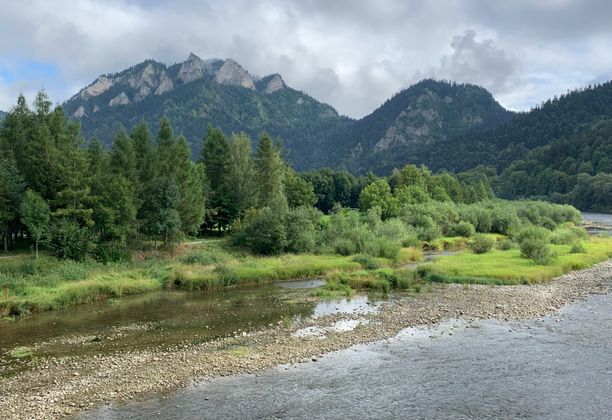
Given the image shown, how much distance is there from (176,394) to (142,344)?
9648mm

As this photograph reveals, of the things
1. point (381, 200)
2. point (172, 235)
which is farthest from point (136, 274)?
point (381, 200)

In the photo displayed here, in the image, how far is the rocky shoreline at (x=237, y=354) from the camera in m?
23.8

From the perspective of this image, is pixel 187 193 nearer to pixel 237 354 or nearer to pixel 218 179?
pixel 218 179

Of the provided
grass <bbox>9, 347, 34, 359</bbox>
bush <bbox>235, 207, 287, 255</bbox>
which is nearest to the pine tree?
bush <bbox>235, 207, 287, 255</bbox>

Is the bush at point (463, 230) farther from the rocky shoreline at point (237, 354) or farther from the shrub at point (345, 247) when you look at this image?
the rocky shoreline at point (237, 354)

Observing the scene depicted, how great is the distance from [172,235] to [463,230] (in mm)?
59487

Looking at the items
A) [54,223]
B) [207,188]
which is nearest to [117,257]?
[54,223]

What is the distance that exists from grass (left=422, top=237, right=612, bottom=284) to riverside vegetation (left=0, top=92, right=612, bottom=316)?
0.21 m

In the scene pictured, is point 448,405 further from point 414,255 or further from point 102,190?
point 102,190

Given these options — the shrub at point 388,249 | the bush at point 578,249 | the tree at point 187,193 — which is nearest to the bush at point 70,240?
the tree at point 187,193

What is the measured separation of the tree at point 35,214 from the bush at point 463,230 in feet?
245

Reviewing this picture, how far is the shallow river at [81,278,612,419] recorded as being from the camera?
71.5 ft

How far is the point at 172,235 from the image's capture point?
6712 cm

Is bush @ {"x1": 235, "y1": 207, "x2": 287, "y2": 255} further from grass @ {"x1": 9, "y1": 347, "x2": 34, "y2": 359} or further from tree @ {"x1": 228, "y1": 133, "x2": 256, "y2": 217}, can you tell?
grass @ {"x1": 9, "y1": 347, "x2": 34, "y2": 359}
